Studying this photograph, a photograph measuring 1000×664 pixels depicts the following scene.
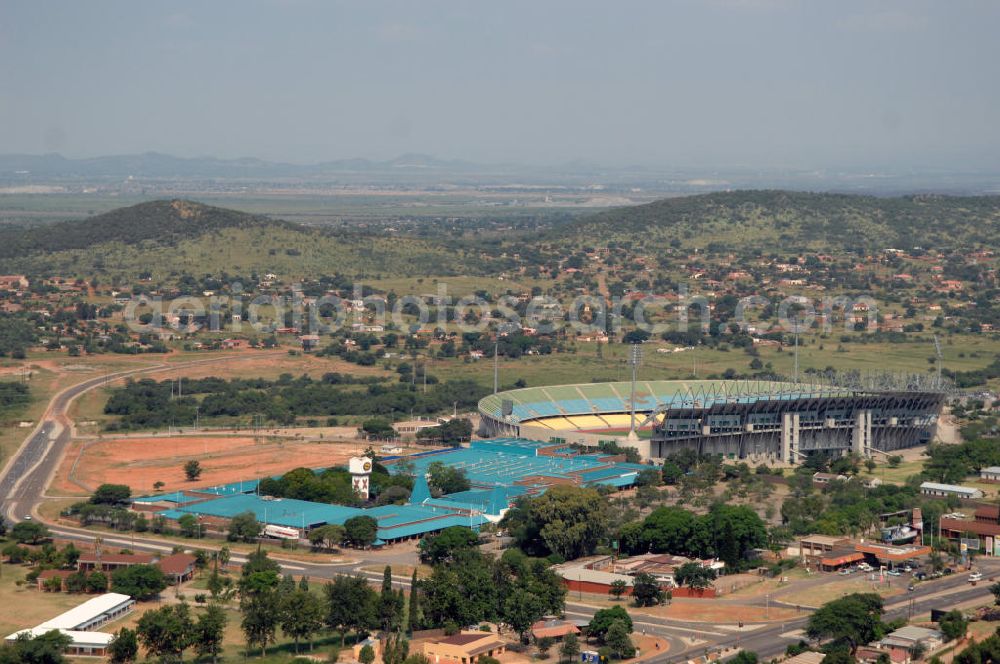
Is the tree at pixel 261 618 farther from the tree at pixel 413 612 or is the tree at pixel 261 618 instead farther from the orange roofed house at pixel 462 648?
the orange roofed house at pixel 462 648

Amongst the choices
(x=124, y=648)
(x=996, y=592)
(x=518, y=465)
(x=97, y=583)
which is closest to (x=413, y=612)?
(x=124, y=648)

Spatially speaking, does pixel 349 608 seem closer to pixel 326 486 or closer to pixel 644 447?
pixel 326 486

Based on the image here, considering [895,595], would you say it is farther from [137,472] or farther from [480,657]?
[137,472]

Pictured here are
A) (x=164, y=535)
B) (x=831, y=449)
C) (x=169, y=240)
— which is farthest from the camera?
(x=169, y=240)

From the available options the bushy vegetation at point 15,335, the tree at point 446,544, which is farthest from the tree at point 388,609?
the bushy vegetation at point 15,335

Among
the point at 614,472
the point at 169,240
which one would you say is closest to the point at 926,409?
the point at 614,472
